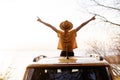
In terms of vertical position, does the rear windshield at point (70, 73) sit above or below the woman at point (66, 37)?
below

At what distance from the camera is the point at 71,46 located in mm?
11750

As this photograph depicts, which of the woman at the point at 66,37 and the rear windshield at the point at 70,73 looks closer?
the rear windshield at the point at 70,73

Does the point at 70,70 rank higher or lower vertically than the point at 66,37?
lower

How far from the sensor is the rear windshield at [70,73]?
23.3ft

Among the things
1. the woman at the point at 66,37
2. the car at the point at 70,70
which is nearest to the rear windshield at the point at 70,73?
the car at the point at 70,70

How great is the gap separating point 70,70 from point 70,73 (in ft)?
0.30

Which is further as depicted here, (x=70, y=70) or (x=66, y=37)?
(x=66, y=37)

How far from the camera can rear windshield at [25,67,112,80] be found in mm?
7104

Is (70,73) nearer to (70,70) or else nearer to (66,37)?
(70,70)

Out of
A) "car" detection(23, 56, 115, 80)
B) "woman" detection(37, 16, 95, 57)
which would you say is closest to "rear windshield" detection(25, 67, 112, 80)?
"car" detection(23, 56, 115, 80)

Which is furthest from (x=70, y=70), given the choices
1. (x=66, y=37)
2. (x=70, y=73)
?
(x=66, y=37)

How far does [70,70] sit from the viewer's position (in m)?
7.11

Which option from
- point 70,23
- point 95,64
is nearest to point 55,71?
point 95,64

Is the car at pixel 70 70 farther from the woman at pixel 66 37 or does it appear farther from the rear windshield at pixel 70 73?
the woman at pixel 66 37
